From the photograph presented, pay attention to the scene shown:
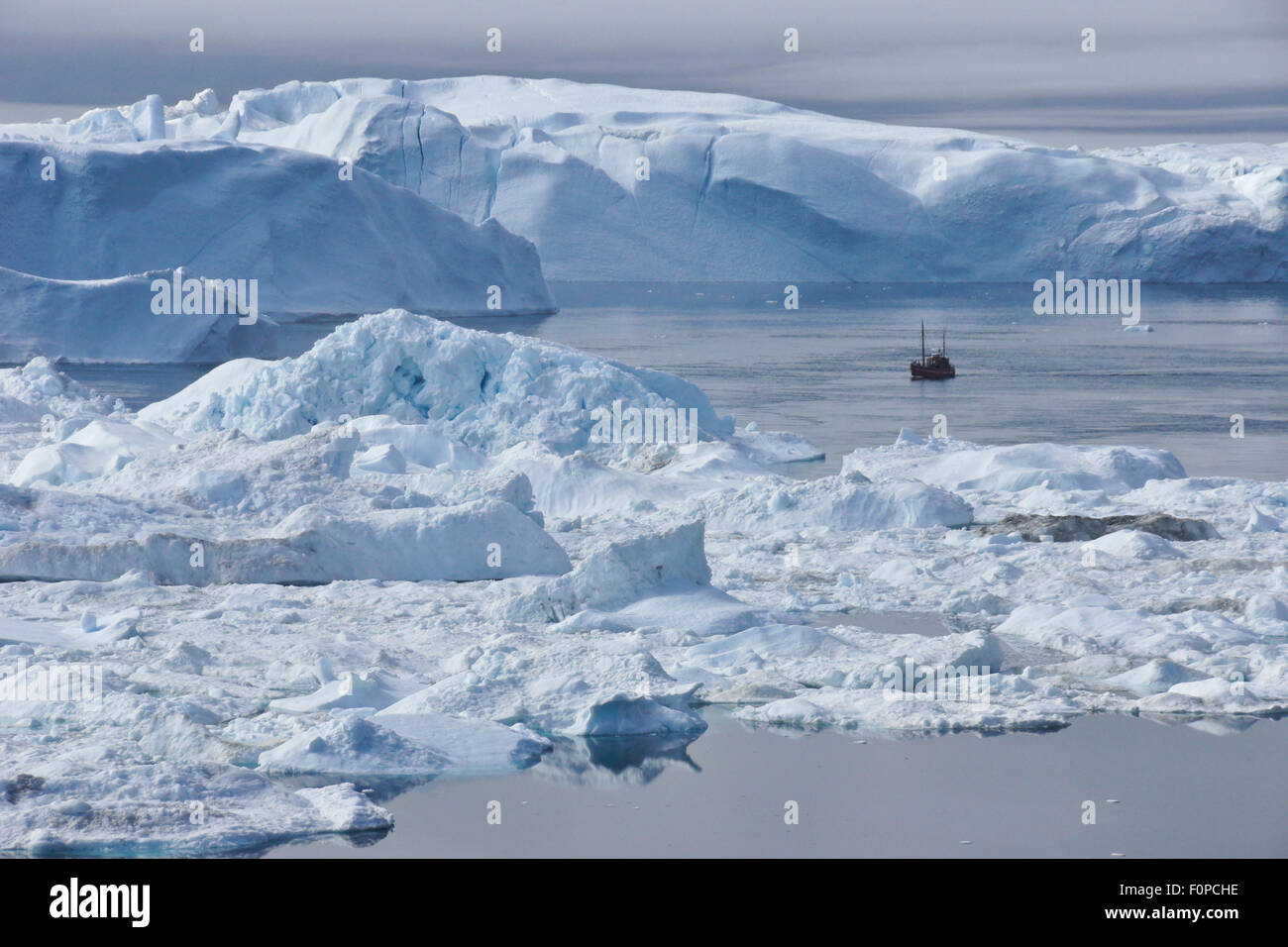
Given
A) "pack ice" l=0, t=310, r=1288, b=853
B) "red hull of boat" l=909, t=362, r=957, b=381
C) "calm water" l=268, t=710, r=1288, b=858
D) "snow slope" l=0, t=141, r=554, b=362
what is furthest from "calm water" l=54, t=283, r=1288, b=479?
"calm water" l=268, t=710, r=1288, b=858

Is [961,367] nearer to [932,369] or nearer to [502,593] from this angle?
[932,369]

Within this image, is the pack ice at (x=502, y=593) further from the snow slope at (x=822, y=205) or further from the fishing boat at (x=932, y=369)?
the snow slope at (x=822, y=205)

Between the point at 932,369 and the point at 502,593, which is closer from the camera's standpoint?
the point at 502,593

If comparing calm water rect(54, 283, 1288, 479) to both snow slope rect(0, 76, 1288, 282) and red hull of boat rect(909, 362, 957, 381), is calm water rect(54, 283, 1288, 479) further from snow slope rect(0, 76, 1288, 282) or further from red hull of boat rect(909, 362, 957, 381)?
snow slope rect(0, 76, 1288, 282)

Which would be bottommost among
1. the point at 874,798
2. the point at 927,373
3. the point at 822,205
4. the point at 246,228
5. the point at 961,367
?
the point at 874,798

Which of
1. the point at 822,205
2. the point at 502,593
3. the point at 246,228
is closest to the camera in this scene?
the point at 502,593

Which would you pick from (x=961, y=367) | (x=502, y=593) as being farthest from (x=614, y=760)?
(x=961, y=367)

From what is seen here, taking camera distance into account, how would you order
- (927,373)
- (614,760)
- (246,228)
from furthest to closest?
(246,228), (927,373), (614,760)
